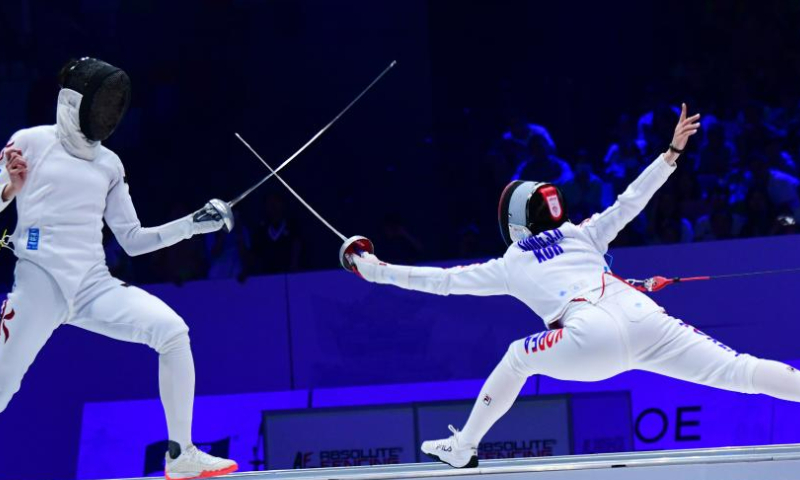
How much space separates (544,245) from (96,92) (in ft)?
5.09

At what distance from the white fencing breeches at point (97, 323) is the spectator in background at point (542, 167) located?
127 inches

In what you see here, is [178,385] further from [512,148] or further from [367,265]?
[512,148]

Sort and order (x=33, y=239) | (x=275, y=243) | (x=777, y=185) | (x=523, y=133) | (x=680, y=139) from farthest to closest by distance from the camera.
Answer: (x=523, y=133) → (x=275, y=243) → (x=777, y=185) → (x=680, y=139) → (x=33, y=239)

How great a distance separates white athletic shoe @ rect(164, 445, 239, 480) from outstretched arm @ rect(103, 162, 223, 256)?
70 cm

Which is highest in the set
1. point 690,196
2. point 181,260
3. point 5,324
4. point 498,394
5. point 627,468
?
point 690,196

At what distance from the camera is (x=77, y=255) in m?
3.54

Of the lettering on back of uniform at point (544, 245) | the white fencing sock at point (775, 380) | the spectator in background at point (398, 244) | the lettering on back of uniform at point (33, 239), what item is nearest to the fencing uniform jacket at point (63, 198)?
the lettering on back of uniform at point (33, 239)

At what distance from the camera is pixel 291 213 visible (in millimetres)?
6480

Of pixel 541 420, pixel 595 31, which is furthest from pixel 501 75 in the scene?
pixel 541 420

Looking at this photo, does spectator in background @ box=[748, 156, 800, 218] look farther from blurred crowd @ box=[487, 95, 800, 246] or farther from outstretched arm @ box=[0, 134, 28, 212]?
outstretched arm @ box=[0, 134, 28, 212]

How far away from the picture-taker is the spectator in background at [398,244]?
20.8 ft

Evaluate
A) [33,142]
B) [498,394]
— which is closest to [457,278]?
[498,394]

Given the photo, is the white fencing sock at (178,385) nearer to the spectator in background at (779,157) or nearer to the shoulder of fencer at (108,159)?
the shoulder of fencer at (108,159)

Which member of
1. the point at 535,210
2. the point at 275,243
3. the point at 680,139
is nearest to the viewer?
the point at 535,210
